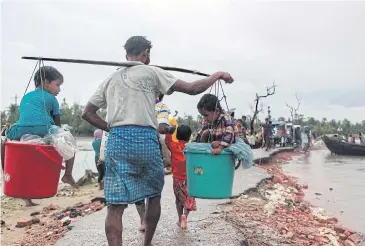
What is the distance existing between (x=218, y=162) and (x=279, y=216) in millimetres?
3151

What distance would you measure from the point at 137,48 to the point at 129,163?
0.84 metres

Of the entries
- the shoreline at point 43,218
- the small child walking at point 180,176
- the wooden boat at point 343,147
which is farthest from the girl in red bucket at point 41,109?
the wooden boat at point 343,147

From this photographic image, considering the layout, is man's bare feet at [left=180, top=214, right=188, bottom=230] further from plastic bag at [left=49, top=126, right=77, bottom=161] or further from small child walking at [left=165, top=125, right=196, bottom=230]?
plastic bag at [left=49, top=126, right=77, bottom=161]

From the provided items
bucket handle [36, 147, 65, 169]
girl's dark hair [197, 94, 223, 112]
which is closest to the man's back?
bucket handle [36, 147, 65, 169]

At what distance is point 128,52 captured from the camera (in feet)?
Answer: 9.64

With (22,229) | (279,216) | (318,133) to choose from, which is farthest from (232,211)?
(318,133)

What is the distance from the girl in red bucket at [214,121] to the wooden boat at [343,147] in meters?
23.6

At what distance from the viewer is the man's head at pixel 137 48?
9.53 ft

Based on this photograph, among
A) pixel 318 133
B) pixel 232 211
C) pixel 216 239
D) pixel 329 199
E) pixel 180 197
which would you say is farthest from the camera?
pixel 318 133

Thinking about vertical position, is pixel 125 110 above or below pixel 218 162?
above

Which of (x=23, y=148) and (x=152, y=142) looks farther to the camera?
(x=23, y=148)

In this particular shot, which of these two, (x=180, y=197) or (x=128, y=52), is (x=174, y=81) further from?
(x=180, y=197)

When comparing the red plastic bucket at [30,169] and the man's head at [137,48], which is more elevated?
the man's head at [137,48]

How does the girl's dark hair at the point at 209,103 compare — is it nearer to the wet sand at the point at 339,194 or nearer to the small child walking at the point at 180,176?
the small child walking at the point at 180,176
